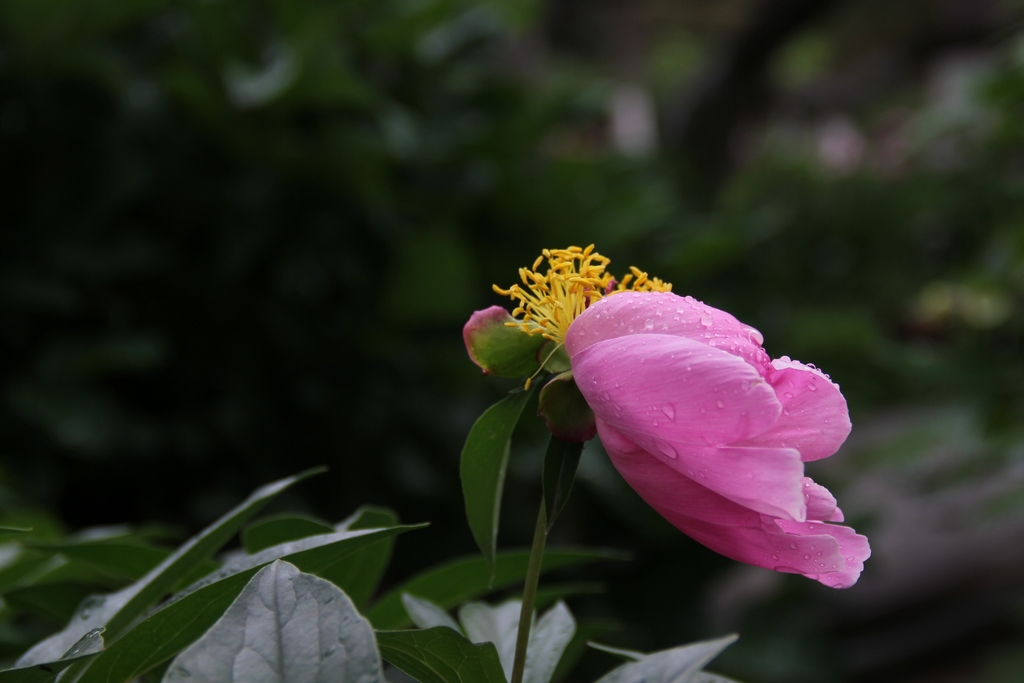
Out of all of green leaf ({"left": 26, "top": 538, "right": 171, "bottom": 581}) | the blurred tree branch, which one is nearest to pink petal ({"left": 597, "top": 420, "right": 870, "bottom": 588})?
green leaf ({"left": 26, "top": 538, "right": 171, "bottom": 581})

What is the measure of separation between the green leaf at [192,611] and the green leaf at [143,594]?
21 mm

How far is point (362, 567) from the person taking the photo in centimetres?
44

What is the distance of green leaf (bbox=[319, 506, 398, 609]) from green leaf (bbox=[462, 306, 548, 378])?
0.34 ft

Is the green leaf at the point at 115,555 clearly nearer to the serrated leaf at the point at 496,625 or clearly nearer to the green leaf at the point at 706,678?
the serrated leaf at the point at 496,625

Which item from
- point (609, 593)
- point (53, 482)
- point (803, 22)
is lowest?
point (609, 593)

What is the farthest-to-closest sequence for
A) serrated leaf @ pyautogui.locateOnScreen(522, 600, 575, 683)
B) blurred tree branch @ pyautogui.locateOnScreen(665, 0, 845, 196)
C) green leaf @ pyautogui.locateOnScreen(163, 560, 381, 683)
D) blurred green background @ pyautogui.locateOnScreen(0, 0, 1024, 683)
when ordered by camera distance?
blurred tree branch @ pyautogui.locateOnScreen(665, 0, 845, 196) → blurred green background @ pyautogui.locateOnScreen(0, 0, 1024, 683) → serrated leaf @ pyautogui.locateOnScreen(522, 600, 575, 683) → green leaf @ pyautogui.locateOnScreen(163, 560, 381, 683)

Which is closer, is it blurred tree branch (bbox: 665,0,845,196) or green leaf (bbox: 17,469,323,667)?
green leaf (bbox: 17,469,323,667)

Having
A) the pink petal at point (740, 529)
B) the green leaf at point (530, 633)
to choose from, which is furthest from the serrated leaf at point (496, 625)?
the pink petal at point (740, 529)

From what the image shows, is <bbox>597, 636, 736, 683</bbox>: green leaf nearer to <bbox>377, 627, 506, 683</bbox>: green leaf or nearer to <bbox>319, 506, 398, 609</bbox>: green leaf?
<bbox>377, 627, 506, 683</bbox>: green leaf

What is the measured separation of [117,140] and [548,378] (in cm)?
114

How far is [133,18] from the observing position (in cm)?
125

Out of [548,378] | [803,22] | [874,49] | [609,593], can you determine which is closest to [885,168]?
[803,22]

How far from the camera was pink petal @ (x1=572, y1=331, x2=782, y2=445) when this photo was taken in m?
0.29

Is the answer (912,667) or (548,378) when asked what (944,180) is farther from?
(548,378)
